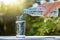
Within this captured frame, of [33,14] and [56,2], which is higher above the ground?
[56,2]

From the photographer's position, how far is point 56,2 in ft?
17.5

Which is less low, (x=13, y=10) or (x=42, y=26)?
(x=13, y=10)

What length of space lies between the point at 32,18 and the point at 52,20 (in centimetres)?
57

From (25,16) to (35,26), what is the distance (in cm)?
40

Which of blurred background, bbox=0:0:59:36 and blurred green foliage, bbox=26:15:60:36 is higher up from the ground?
blurred background, bbox=0:0:59:36

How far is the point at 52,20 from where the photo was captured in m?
5.32

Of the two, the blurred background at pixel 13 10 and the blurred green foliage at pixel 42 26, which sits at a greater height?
the blurred background at pixel 13 10

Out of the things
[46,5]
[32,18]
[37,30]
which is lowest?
[37,30]

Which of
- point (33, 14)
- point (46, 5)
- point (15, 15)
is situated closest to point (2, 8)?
point (15, 15)

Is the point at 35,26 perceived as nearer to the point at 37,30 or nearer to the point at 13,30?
the point at 37,30

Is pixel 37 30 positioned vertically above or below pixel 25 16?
below

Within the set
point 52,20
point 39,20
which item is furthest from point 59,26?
point 39,20

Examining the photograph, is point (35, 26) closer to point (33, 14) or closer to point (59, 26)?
point (33, 14)

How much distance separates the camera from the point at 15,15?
5344mm
